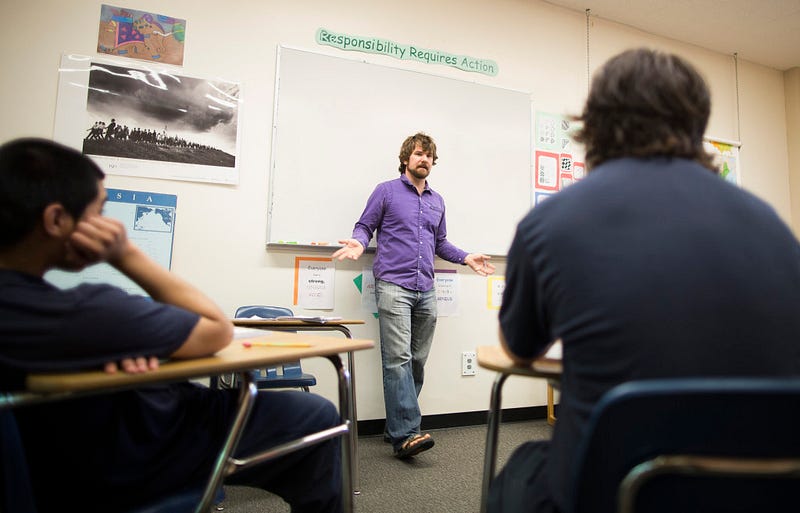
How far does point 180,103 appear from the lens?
251cm

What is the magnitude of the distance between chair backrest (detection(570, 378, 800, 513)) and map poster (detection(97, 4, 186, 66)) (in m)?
2.80

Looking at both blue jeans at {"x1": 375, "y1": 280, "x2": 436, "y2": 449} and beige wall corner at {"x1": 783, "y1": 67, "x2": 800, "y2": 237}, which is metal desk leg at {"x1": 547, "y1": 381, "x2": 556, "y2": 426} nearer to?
blue jeans at {"x1": 375, "y1": 280, "x2": 436, "y2": 449}

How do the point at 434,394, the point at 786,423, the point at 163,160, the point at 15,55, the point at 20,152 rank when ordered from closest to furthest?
the point at 786,423, the point at 20,152, the point at 15,55, the point at 163,160, the point at 434,394

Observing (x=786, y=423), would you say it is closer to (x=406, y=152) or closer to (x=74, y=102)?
(x=406, y=152)

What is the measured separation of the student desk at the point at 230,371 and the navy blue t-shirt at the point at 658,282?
48 centimetres

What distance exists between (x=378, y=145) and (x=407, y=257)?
2.62ft

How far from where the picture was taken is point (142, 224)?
2.41 m

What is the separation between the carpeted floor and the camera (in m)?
1.73

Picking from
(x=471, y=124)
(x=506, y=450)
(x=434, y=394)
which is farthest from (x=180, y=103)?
(x=506, y=450)

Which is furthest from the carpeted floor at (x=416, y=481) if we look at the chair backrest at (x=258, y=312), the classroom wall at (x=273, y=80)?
the chair backrest at (x=258, y=312)

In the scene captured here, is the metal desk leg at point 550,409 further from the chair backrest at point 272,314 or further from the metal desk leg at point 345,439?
the metal desk leg at point 345,439

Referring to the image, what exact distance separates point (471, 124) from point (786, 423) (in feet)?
9.35

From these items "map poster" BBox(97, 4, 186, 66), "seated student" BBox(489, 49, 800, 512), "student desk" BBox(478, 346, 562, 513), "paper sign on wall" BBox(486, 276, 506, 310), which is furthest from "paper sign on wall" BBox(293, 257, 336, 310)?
"seated student" BBox(489, 49, 800, 512)

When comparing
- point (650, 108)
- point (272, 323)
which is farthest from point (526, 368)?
point (272, 323)
